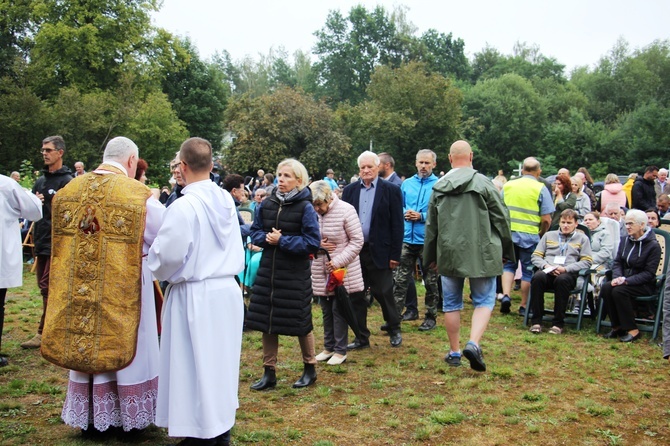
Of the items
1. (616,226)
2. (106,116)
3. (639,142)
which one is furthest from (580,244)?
(639,142)

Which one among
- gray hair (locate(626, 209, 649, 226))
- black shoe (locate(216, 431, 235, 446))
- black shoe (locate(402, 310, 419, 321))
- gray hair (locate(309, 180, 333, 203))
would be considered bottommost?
black shoe (locate(216, 431, 235, 446))

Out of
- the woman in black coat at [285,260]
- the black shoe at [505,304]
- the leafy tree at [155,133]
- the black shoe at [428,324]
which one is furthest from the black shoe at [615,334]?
the leafy tree at [155,133]

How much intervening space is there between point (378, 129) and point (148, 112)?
48.8 feet

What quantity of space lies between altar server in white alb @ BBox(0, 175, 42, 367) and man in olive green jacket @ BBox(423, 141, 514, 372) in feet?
13.0

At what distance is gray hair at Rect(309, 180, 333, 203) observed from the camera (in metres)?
6.45

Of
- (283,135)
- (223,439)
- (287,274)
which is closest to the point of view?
(223,439)

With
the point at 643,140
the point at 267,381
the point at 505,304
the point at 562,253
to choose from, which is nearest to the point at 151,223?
the point at 267,381

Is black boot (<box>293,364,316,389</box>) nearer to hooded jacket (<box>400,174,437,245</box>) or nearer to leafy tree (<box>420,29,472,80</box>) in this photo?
hooded jacket (<box>400,174,437,245</box>)

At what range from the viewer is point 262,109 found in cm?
3591

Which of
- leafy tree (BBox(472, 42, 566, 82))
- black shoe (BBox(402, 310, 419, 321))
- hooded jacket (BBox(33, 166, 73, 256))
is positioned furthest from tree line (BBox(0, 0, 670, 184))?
black shoe (BBox(402, 310, 419, 321))

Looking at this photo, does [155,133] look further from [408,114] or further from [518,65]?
[518,65]

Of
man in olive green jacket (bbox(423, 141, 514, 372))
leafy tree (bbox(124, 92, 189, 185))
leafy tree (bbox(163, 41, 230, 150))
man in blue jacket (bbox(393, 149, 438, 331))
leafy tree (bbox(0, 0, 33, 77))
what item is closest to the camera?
man in olive green jacket (bbox(423, 141, 514, 372))

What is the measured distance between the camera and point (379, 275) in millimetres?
7320

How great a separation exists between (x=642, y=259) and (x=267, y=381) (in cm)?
504
